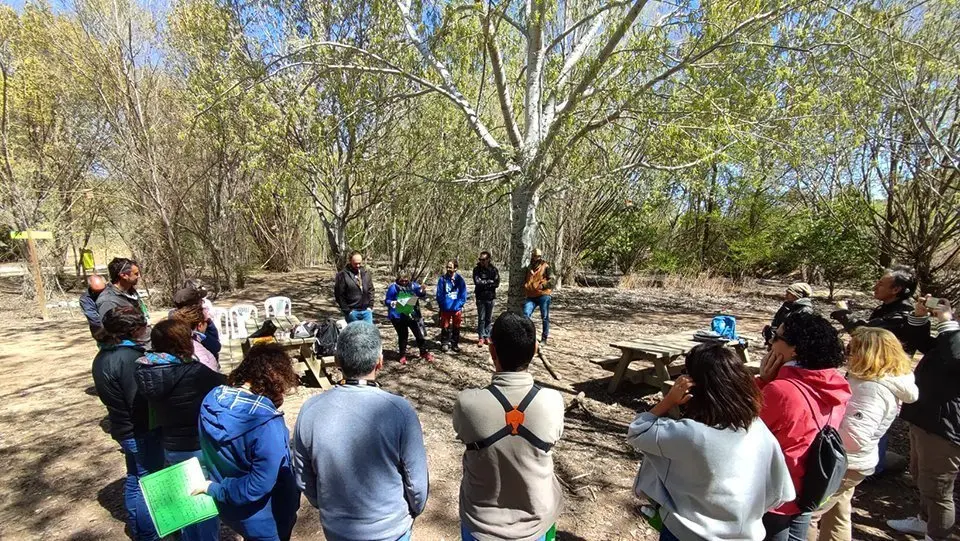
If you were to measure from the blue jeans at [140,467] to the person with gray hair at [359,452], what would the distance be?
1.43 metres

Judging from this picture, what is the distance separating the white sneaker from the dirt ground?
6 cm

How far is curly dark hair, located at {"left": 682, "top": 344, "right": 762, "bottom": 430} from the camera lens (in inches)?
69.1

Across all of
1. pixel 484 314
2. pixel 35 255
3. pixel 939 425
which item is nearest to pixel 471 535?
pixel 939 425

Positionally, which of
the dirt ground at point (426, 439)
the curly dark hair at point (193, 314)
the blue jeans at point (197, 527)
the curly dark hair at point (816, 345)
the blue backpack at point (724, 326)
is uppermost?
the curly dark hair at point (816, 345)

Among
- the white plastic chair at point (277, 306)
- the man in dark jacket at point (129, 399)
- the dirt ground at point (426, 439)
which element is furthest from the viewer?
the white plastic chair at point (277, 306)

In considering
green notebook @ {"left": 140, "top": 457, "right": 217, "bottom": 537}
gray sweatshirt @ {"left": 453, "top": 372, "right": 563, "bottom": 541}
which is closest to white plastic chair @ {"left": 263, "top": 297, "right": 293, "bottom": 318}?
green notebook @ {"left": 140, "top": 457, "right": 217, "bottom": 537}

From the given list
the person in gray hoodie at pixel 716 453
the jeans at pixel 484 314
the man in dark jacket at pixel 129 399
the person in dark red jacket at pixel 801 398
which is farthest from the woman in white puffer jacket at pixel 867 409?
the jeans at pixel 484 314

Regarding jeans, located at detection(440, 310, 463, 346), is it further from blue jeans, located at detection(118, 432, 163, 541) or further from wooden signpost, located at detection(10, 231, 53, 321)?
wooden signpost, located at detection(10, 231, 53, 321)

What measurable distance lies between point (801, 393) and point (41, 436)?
6373mm

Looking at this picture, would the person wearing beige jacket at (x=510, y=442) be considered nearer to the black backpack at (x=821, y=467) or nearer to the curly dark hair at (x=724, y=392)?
the curly dark hair at (x=724, y=392)

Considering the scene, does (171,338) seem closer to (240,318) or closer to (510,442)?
(510,442)

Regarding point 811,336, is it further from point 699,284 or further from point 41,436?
point 699,284

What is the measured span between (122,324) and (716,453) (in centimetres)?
306

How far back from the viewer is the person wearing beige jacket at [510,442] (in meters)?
1.89
